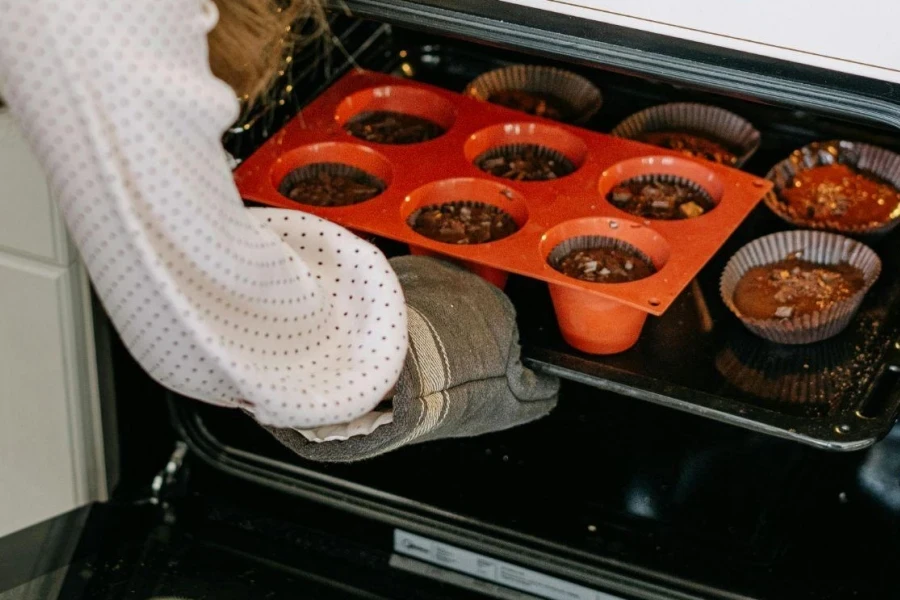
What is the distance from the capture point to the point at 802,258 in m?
1.19

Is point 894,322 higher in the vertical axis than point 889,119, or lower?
lower

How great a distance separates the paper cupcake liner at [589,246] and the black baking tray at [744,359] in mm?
73

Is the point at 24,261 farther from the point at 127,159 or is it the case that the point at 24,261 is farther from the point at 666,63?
the point at 666,63

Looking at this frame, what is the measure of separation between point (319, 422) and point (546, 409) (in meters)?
0.35

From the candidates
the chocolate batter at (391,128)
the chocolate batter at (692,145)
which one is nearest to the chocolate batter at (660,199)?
the chocolate batter at (692,145)

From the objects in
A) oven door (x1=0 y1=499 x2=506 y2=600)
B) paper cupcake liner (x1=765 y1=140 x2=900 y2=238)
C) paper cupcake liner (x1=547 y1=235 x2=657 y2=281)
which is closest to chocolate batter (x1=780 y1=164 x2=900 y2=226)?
paper cupcake liner (x1=765 y1=140 x2=900 y2=238)

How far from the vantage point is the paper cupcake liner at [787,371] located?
3.40 feet

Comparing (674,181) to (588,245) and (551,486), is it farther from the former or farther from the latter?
(551,486)

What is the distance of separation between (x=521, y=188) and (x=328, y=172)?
0.21m

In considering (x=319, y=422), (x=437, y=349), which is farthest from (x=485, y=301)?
(x=319, y=422)

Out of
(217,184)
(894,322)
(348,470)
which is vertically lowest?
(348,470)

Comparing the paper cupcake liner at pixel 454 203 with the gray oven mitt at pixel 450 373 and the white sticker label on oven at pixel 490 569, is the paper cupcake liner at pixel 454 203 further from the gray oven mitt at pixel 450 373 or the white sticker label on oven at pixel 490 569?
the white sticker label on oven at pixel 490 569

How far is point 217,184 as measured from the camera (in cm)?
77

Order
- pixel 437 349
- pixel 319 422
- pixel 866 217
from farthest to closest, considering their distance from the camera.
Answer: pixel 866 217, pixel 437 349, pixel 319 422
